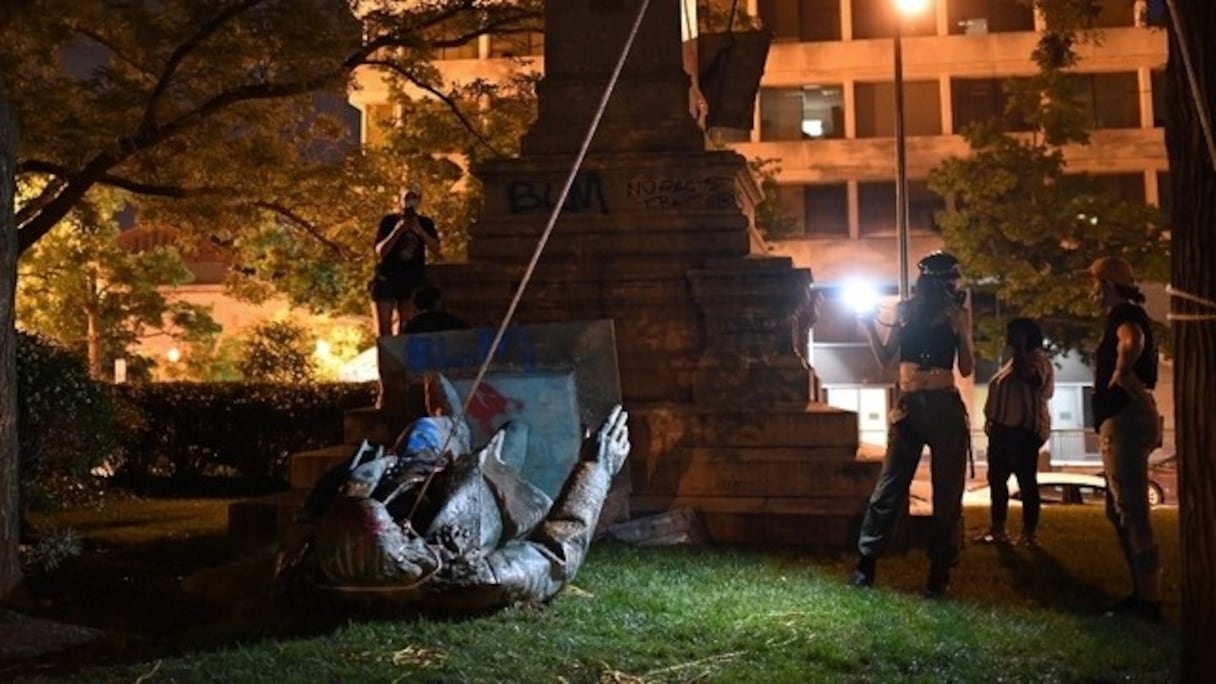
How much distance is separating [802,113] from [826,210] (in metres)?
3.03

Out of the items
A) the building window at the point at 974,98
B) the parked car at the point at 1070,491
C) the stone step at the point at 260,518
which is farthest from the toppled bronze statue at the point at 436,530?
the building window at the point at 974,98

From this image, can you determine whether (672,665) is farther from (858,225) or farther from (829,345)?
(858,225)

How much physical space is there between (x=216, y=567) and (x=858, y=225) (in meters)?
28.3

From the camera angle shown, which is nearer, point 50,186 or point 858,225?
point 50,186

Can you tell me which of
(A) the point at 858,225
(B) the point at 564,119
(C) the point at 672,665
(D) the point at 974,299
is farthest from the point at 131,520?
(A) the point at 858,225

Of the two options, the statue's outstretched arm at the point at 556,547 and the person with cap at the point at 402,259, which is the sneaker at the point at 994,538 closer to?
the statue's outstretched arm at the point at 556,547

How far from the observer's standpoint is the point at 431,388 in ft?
24.6

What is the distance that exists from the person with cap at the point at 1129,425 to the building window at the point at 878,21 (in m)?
29.0

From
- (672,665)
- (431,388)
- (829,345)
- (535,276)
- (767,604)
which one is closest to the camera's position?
(672,665)

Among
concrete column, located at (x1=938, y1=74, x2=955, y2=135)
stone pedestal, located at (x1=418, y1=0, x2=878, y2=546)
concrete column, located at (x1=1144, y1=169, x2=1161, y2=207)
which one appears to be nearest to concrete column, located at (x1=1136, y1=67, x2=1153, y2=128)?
concrete column, located at (x1=1144, y1=169, x2=1161, y2=207)

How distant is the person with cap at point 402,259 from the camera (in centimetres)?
982

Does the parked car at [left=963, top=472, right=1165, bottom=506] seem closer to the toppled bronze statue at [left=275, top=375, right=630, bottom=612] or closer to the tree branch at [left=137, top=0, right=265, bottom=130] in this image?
the toppled bronze statue at [left=275, top=375, right=630, bottom=612]

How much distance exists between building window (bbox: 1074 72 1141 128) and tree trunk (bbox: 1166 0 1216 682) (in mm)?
30932

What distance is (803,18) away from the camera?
3478cm
